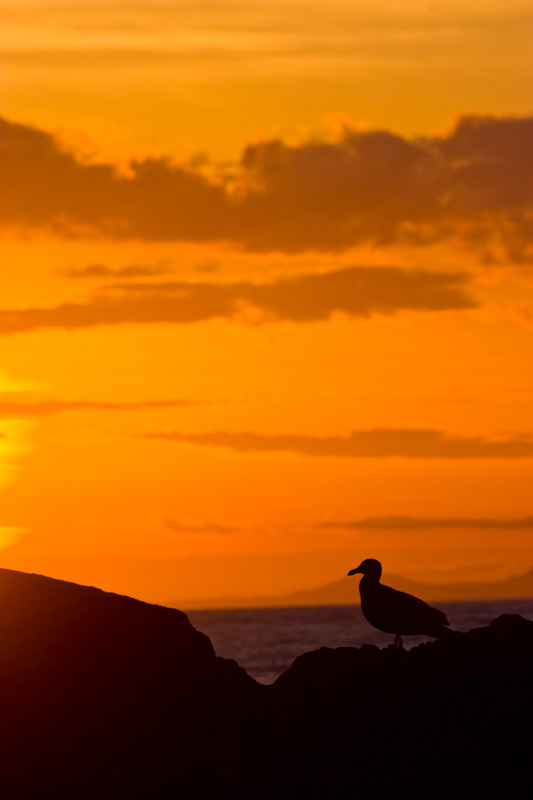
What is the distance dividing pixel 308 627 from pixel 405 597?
118701 mm

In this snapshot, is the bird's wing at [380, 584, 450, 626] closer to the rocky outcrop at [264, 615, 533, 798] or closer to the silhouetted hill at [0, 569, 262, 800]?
the rocky outcrop at [264, 615, 533, 798]

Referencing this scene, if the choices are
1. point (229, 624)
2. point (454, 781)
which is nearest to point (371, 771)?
point (454, 781)

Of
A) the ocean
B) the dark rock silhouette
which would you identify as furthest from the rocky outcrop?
the ocean

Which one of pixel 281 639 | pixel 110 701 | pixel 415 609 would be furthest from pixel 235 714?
pixel 281 639

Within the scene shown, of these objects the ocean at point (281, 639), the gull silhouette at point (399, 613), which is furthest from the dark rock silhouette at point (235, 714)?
the ocean at point (281, 639)

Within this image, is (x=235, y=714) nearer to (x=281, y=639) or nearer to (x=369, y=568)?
(x=369, y=568)

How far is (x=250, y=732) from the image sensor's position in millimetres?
16094

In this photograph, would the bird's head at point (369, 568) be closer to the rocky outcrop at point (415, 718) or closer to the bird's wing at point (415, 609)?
the bird's wing at point (415, 609)

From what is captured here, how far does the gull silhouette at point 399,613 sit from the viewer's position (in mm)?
18906

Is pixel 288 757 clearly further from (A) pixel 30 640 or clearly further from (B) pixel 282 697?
(A) pixel 30 640

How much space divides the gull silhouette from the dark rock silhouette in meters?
1.86

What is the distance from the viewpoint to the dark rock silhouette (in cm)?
1544

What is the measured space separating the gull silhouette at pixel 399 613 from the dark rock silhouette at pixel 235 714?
1.86 metres

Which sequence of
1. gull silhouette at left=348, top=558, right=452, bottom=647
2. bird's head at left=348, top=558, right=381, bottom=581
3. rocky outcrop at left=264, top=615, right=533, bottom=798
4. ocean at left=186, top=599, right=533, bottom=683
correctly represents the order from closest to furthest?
rocky outcrop at left=264, top=615, right=533, bottom=798 → gull silhouette at left=348, top=558, right=452, bottom=647 → bird's head at left=348, top=558, right=381, bottom=581 → ocean at left=186, top=599, right=533, bottom=683
